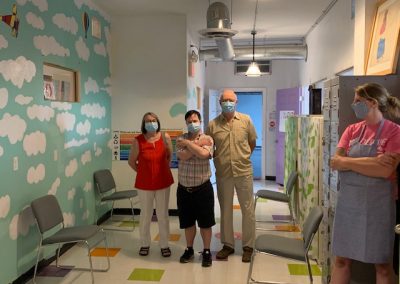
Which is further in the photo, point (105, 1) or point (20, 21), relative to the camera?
point (105, 1)

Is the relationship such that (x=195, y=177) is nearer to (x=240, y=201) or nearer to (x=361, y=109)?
(x=240, y=201)

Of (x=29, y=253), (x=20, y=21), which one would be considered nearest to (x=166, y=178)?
(x=29, y=253)

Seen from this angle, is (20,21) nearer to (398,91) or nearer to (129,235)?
(129,235)

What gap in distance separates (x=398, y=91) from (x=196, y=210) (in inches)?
76.1

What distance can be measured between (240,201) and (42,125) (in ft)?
6.46

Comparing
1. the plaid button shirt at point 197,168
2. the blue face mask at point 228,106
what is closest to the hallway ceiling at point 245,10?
the blue face mask at point 228,106

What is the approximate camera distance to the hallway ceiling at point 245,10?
15.9 feet

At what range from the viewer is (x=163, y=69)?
17.8ft

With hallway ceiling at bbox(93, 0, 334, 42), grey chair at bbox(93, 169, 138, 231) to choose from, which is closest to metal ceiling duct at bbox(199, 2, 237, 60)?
hallway ceiling at bbox(93, 0, 334, 42)

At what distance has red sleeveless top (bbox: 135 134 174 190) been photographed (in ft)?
12.6

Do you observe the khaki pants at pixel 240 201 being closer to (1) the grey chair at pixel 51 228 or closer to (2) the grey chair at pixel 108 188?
(1) the grey chair at pixel 51 228

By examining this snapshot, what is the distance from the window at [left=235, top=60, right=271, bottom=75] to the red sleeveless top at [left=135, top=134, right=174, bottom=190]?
5.21 meters

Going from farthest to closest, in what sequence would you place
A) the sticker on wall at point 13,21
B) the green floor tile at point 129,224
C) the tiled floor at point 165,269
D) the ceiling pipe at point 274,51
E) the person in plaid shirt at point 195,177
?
the ceiling pipe at point 274,51, the green floor tile at point 129,224, the person in plaid shirt at point 195,177, the tiled floor at point 165,269, the sticker on wall at point 13,21

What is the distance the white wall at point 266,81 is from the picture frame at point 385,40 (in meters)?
5.39
